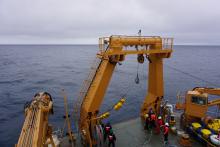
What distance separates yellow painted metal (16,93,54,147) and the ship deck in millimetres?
4077

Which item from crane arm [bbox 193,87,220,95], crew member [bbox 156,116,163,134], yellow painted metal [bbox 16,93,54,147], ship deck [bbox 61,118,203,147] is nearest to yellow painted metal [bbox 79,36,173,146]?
ship deck [bbox 61,118,203,147]

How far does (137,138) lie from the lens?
14031 mm

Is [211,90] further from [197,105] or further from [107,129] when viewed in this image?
[107,129]

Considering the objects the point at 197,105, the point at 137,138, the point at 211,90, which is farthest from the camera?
the point at 211,90

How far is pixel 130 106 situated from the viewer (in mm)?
32156

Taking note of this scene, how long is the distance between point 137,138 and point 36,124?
7.72m

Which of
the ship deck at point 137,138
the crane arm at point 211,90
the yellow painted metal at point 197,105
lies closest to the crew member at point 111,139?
the ship deck at point 137,138

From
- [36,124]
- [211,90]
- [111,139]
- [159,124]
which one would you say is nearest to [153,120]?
[159,124]

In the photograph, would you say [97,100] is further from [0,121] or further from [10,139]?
[0,121]

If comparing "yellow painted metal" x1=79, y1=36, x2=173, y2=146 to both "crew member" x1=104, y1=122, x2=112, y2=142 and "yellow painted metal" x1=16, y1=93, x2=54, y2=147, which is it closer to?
"crew member" x1=104, y1=122, x2=112, y2=142

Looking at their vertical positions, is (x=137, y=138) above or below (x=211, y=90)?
below

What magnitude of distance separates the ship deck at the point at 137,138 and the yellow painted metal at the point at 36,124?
4.08 meters

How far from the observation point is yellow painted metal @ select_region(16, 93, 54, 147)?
24.1 feet

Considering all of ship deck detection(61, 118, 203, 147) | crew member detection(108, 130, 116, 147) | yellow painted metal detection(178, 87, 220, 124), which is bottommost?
ship deck detection(61, 118, 203, 147)
